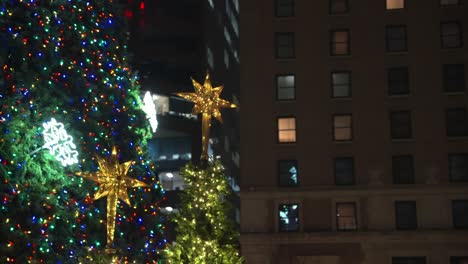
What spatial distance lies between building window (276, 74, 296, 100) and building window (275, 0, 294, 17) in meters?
4.71

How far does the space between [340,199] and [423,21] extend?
14087mm

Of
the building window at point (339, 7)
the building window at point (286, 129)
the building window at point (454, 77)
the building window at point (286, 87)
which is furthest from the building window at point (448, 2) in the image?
the building window at point (286, 129)

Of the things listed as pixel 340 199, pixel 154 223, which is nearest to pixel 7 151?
pixel 154 223

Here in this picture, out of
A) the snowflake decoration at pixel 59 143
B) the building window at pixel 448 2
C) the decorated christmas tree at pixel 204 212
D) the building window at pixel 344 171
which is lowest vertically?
the decorated christmas tree at pixel 204 212

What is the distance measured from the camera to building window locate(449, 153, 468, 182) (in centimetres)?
5119

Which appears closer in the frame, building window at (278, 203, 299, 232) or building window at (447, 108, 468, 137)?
building window at (447, 108, 468, 137)

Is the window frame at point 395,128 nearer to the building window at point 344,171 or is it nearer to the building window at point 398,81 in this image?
the building window at point 398,81

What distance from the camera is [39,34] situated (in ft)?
64.0

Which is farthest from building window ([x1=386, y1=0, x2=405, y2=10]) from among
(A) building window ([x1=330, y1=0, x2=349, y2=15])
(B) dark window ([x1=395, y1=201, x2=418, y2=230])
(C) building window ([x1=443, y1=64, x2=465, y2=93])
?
(B) dark window ([x1=395, y1=201, x2=418, y2=230])

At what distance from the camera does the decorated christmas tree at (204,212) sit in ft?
83.6

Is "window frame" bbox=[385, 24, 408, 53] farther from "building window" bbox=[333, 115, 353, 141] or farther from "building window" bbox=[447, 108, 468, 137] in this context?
"building window" bbox=[333, 115, 353, 141]

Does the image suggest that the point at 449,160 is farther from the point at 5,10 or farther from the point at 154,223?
the point at 5,10

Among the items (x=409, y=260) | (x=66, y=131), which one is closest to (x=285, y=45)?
(x=409, y=260)

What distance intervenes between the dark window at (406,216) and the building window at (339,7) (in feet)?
48.0
